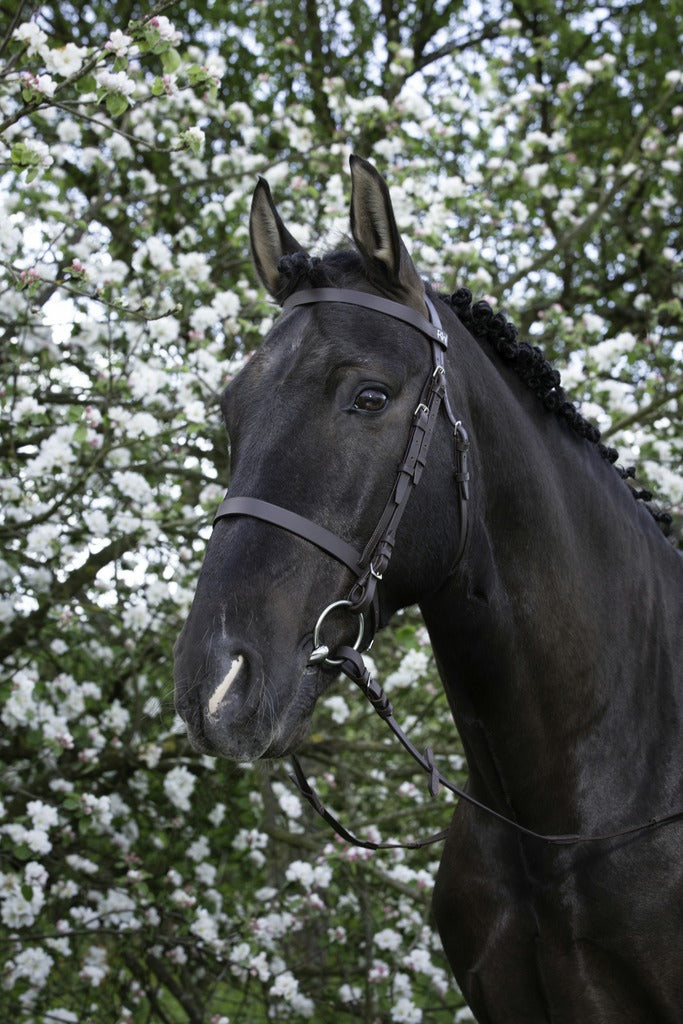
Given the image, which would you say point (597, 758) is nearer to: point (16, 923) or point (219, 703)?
point (219, 703)

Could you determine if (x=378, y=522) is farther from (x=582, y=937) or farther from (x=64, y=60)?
(x=64, y=60)

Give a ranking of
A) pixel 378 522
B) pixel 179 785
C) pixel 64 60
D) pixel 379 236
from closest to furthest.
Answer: pixel 378 522, pixel 379 236, pixel 64 60, pixel 179 785

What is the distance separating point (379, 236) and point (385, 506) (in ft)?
2.01

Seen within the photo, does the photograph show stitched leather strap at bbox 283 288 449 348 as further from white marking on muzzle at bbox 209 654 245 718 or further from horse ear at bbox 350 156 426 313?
white marking on muzzle at bbox 209 654 245 718

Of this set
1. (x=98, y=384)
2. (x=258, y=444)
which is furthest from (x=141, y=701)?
(x=258, y=444)

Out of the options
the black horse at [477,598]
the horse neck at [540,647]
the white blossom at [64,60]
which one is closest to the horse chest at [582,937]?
the black horse at [477,598]

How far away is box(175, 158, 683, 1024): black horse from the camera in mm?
2016

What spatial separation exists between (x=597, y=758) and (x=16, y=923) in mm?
3081

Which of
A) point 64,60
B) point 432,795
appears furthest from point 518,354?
point 64,60

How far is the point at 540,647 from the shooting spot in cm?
244

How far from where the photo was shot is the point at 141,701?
563 cm

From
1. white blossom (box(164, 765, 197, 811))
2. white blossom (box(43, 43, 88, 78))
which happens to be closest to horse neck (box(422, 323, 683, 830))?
white blossom (box(43, 43, 88, 78))

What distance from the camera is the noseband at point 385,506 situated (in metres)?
2.03

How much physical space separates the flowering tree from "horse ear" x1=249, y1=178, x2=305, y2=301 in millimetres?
925
